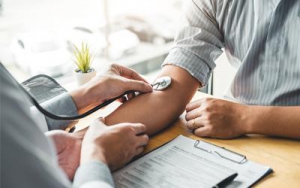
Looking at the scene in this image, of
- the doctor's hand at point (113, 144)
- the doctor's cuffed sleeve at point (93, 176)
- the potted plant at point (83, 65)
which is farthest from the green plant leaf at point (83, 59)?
the doctor's cuffed sleeve at point (93, 176)

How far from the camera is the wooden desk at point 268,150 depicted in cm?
80

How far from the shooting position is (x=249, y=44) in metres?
1.17

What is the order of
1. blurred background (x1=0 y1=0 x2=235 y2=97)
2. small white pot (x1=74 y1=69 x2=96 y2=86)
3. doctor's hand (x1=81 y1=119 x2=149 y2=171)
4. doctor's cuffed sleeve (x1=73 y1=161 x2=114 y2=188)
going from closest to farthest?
doctor's cuffed sleeve (x1=73 y1=161 x2=114 y2=188), doctor's hand (x1=81 y1=119 x2=149 y2=171), small white pot (x1=74 y1=69 x2=96 y2=86), blurred background (x1=0 y1=0 x2=235 y2=97)

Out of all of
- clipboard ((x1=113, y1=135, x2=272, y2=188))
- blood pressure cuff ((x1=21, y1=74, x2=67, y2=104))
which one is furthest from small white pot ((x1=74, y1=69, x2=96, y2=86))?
clipboard ((x1=113, y1=135, x2=272, y2=188))

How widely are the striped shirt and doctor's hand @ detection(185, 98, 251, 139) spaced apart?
0.16 meters

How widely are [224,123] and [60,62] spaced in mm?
1435

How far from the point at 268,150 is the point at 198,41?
43 centimetres

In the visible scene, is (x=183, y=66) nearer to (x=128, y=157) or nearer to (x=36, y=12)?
(x=128, y=157)

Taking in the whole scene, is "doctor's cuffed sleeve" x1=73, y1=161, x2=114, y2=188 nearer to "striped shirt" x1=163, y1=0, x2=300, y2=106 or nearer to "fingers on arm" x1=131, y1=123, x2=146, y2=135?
"fingers on arm" x1=131, y1=123, x2=146, y2=135

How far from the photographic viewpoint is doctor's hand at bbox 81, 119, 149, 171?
0.76 m

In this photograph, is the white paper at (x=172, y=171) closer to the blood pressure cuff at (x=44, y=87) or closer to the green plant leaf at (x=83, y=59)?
the blood pressure cuff at (x=44, y=87)

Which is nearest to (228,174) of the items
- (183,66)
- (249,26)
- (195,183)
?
(195,183)

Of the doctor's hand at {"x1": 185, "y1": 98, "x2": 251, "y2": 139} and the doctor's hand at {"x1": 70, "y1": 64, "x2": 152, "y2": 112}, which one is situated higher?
the doctor's hand at {"x1": 70, "y1": 64, "x2": 152, "y2": 112}

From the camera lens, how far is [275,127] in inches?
37.6
